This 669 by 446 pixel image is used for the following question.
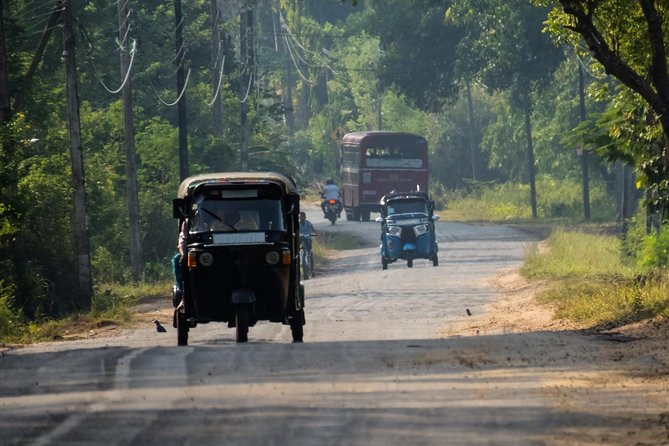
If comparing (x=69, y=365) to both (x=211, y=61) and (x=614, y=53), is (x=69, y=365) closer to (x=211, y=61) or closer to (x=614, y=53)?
(x=614, y=53)

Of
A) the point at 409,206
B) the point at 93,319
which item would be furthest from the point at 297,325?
the point at 409,206

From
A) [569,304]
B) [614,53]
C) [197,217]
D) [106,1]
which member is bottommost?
[569,304]

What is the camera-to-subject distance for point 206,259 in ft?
59.2

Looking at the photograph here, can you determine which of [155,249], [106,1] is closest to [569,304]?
[155,249]

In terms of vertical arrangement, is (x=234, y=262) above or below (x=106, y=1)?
below

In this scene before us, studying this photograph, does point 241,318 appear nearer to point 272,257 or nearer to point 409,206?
point 272,257

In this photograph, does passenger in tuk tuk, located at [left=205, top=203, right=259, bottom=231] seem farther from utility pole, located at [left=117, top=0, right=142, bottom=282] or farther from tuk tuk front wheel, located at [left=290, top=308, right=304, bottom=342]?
utility pole, located at [left=117, top=0, right=142, bottom=282]

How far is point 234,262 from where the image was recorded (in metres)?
18.1

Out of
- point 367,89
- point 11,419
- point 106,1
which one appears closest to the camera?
point 11,419

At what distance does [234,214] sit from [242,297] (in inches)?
47.5

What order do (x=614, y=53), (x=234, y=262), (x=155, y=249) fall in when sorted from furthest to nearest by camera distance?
(x=155, y=249) → (x=614, y=53) → (x=234, y=262)

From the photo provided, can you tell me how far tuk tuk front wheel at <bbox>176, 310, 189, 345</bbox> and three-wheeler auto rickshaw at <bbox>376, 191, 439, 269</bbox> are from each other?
19.4 meters

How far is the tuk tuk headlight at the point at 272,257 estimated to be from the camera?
1812cm

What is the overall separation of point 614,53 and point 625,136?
3941 millimetres
